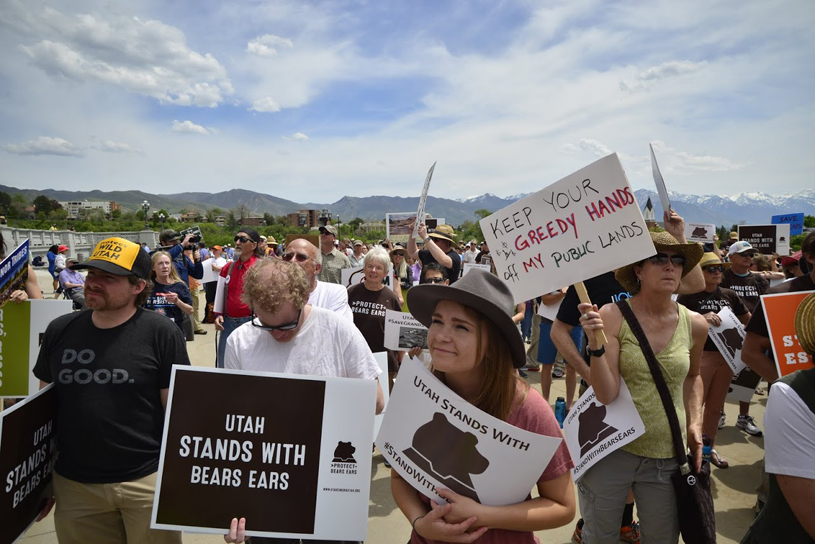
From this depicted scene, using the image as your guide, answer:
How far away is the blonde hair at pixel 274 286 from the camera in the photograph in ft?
7.59

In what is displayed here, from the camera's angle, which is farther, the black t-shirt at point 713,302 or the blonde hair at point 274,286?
the black t-shirt at point 713,302

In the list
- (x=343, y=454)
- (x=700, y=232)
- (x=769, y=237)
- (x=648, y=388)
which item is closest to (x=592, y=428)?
(x=648, y=388)

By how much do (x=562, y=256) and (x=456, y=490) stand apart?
1.32m

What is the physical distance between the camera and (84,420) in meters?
2.30

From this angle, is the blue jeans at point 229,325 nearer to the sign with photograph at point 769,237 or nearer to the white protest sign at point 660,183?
the white protest sign at point 660,183

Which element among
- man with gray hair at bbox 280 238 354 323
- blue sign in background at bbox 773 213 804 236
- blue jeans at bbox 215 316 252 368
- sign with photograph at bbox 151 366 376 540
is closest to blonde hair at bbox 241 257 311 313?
sign with photograph at bbox 151 366 376 540

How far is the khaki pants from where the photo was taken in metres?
2.34

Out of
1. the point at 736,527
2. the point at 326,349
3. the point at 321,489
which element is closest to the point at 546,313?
the point at 736,527

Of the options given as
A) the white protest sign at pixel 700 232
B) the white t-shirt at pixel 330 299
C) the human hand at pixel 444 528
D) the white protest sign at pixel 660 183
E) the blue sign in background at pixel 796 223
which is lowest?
the human hand at pixel 444 528

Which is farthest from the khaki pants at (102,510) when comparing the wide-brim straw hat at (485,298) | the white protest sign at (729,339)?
the white protest sign at (729,339)

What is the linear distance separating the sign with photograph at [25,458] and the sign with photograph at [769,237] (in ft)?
44.7

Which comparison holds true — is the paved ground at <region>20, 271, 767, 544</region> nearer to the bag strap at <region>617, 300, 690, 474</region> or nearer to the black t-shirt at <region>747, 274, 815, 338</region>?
the bag strap at <region>617, 300, 690, 474</region>

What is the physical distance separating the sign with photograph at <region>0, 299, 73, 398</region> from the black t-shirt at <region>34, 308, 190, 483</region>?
114cm

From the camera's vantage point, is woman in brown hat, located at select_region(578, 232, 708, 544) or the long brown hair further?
woman in brown hat, located at select_region(578, 232, 708, 544)
